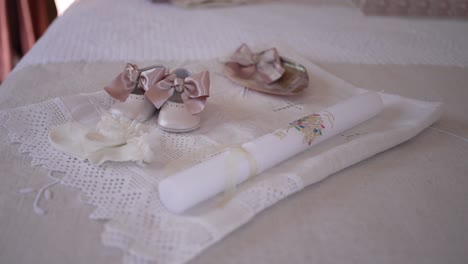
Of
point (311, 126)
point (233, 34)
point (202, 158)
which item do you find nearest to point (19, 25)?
point (233, 34)

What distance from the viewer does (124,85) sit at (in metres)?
0.76

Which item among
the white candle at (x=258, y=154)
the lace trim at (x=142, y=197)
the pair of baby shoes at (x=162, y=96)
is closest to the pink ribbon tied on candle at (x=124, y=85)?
the pair of baby shoes at (x=162, y=96)

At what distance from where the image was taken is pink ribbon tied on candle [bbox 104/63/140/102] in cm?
76

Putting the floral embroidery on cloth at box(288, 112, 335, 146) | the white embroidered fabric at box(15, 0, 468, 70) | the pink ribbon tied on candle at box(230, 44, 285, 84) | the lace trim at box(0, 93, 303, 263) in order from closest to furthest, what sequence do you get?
the lace trim at box(0, 93, 303, 263), the floral embroidery on cloth at box(288, 112, 335, 146), the pink ribbon tied on candle at box(230, 44, 285, 84), the white embroidered fabric at box(15, 0, 468, 70)

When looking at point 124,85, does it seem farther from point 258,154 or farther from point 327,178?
point 327,178

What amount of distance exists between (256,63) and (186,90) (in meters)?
0.31

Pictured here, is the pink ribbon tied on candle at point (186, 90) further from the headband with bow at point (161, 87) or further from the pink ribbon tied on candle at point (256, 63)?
the pink ribbon tied on candle at point (256, 63)

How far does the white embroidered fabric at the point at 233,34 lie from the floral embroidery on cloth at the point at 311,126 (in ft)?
1.60

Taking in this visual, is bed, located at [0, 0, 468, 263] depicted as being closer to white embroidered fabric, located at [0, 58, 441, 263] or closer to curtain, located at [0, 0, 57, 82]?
white embroidered fabric, located at [0, 58, 441, 263]

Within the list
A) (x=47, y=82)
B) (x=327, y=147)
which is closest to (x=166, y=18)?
(x=47, y=82)

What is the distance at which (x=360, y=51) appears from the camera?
1.21m

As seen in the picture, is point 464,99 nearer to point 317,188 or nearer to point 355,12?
point 317,188

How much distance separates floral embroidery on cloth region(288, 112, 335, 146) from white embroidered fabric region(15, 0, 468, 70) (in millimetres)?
486

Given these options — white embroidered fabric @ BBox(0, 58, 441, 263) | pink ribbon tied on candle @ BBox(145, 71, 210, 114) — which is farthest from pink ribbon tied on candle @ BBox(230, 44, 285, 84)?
pink ribbon tied on candle @ BBox(145, 71, 210, 114)
